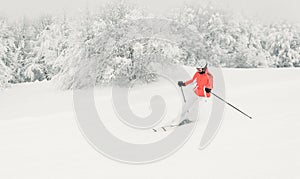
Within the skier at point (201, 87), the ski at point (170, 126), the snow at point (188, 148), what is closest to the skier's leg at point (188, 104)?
the skier at point (201, 87)

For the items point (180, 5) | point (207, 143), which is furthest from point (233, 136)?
point (180, 5)

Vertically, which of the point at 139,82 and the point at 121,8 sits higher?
the point at 121,8

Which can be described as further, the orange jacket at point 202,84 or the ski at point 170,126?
the orange jacket at point 202,84

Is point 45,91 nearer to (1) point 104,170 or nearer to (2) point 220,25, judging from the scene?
(1) point 104,170

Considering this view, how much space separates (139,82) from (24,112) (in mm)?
5868

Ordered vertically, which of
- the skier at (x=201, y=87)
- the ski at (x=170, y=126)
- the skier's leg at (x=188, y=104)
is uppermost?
the skier at (x=201, y=87)

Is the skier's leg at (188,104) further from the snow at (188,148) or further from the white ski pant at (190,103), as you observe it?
the snow at (188,148)

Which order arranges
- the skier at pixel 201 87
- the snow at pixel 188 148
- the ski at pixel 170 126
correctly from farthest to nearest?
1. the skier at pixel 201 87
2. the ski at pixel 170 126
3. the snow at pixel 188 148

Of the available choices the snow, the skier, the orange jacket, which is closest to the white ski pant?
the skier

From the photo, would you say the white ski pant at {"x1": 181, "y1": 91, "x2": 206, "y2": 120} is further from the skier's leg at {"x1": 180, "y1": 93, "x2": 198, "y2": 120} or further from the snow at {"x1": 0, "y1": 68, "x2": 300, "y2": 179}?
the snow at {"x1": 0, "y1": 68, "x2": 300, "y2": 179}

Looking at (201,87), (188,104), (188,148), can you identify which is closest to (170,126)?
(188,104)

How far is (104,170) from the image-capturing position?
18.6 feet

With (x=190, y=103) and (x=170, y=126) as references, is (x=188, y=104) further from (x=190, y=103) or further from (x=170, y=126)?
(x=170, y=126)

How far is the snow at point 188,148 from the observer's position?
527 centimetres
